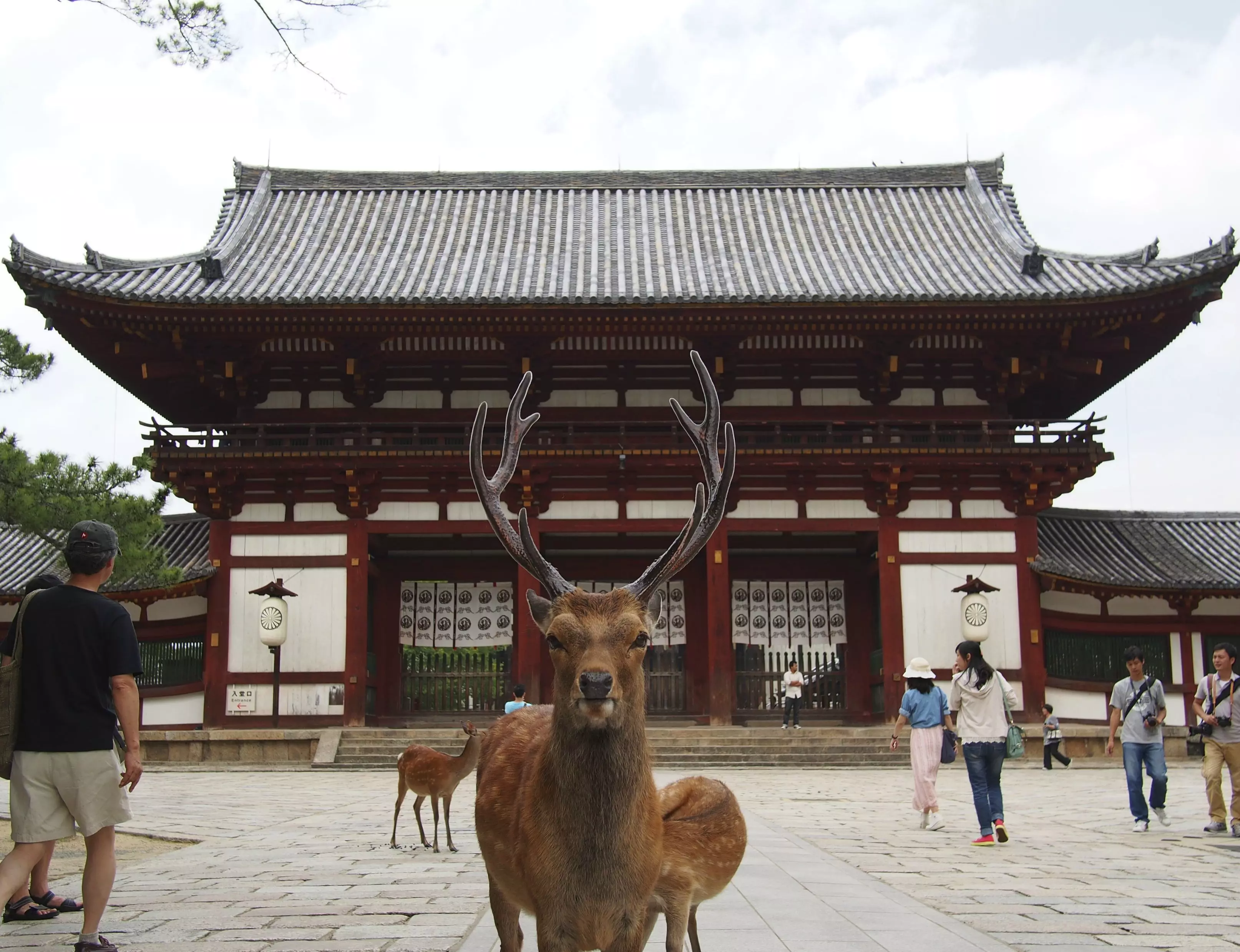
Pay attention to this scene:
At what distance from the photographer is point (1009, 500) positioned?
20328 millimetres

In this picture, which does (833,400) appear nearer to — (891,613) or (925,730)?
(891,613)

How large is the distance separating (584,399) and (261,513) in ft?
20.6

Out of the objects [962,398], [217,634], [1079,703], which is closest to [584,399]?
[962,398]

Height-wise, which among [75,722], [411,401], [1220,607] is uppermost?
[411,401]

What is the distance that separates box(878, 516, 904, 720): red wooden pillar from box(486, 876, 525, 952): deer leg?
1618 cm

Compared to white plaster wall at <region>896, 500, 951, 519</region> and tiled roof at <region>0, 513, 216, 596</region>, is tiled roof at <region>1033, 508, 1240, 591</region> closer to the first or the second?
white plaster wall at <region>896, 500, 951, 519</region>

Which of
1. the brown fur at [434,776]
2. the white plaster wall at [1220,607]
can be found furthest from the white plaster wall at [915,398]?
the brown fur at [434,776]

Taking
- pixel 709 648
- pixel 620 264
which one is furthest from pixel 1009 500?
pixel 620 264

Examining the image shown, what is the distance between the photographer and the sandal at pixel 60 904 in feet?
19.4

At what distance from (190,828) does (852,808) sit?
21.9 ft

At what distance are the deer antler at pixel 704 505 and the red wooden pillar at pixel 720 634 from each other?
50.0 ft

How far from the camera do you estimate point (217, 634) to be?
1969cm

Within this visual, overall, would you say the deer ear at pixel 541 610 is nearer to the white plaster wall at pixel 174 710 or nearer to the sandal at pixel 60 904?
the sandal at pixel 60 904

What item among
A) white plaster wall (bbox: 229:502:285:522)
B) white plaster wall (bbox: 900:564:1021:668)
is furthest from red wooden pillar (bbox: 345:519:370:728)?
white plaster wall (bbox: 900:564:1021:668)
